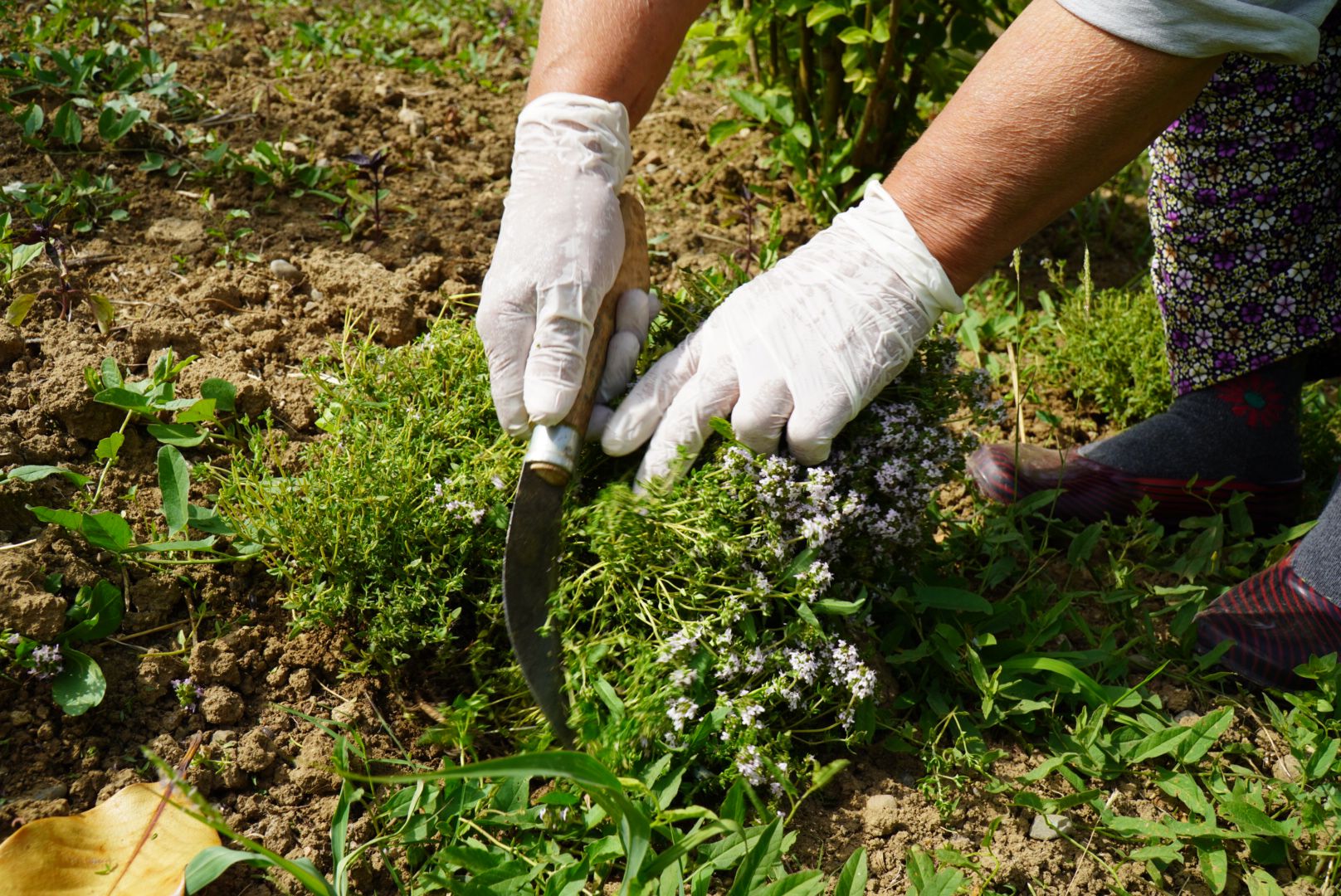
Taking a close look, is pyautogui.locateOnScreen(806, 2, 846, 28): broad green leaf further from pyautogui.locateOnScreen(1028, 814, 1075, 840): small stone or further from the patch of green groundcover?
pyautogui.locateOnScreen(1028, 814, 1075, 840): small stone

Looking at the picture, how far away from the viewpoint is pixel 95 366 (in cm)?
229

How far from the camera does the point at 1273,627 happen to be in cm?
212

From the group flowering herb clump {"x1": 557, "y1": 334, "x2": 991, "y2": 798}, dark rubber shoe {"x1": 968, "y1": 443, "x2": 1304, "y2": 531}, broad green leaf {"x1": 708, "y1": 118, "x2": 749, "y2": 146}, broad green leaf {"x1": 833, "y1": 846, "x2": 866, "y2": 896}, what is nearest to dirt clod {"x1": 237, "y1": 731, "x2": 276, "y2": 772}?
flowering herb clump {"x1": 557, "y1": 334, "x2": 991, "y2": 798}

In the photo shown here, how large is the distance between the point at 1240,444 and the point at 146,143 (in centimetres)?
321

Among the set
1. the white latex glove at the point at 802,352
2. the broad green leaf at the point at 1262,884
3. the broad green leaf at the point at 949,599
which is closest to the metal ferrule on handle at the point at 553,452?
the white latex glove at the point at 802,352

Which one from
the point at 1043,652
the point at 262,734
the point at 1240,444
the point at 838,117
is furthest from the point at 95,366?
the point at 1240,444

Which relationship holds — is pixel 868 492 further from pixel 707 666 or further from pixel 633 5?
pixel 633 5

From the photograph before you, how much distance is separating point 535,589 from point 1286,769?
153cm

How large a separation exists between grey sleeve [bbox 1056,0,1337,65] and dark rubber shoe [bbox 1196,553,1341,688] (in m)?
1.12

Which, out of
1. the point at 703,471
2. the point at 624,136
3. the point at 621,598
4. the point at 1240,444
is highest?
the point at 624,136

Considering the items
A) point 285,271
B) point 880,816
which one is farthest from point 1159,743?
point 285,271

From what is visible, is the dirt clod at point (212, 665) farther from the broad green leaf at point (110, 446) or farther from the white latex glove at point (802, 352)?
the white latex glove at point (802, 352)

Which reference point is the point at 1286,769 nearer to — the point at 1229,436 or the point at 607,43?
the point at 1229,436

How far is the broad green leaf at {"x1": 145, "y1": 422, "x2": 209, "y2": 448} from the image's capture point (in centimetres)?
212
